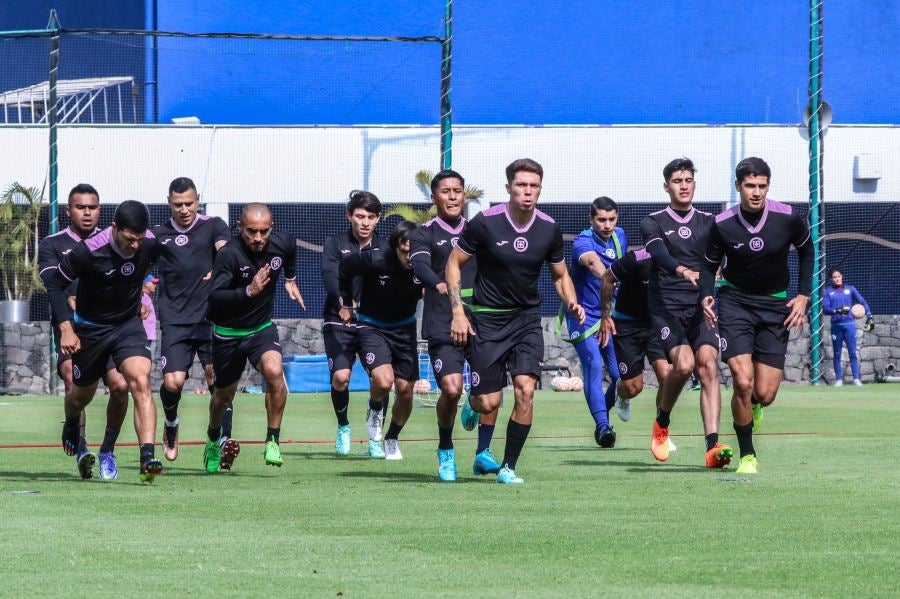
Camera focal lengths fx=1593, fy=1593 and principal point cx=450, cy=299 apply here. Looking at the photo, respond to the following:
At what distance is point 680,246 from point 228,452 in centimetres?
399

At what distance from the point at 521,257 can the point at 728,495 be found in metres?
2.20

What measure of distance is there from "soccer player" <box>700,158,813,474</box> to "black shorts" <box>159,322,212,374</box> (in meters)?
→ 4.28

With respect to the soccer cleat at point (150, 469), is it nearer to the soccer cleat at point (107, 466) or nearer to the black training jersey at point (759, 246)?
the soccer cleat at point (107, 466)

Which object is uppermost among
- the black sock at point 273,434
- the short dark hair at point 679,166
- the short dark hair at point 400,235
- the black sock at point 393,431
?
the short dark hair at point 679,166

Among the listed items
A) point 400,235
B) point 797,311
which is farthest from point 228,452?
point 797,311

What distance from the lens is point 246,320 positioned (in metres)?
12.3

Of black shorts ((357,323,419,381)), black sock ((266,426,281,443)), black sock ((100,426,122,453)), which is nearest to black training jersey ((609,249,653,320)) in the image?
black shorts ((357,323,419,381))

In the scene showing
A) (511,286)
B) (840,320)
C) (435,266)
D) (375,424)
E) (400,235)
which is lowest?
(375,424)

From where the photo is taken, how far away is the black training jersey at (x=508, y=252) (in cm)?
1087

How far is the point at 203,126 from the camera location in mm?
29172

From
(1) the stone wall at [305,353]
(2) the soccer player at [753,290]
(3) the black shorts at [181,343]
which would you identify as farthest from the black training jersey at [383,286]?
(1) the stone wall at [305,353]

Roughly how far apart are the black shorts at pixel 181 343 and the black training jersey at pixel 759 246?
4.31 metres

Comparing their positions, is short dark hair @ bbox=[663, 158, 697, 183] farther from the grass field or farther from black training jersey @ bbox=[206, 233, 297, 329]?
black training jersey @ bbox=[206, 233, 297, 329]

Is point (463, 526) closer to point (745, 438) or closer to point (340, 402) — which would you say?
point (745, 438)
